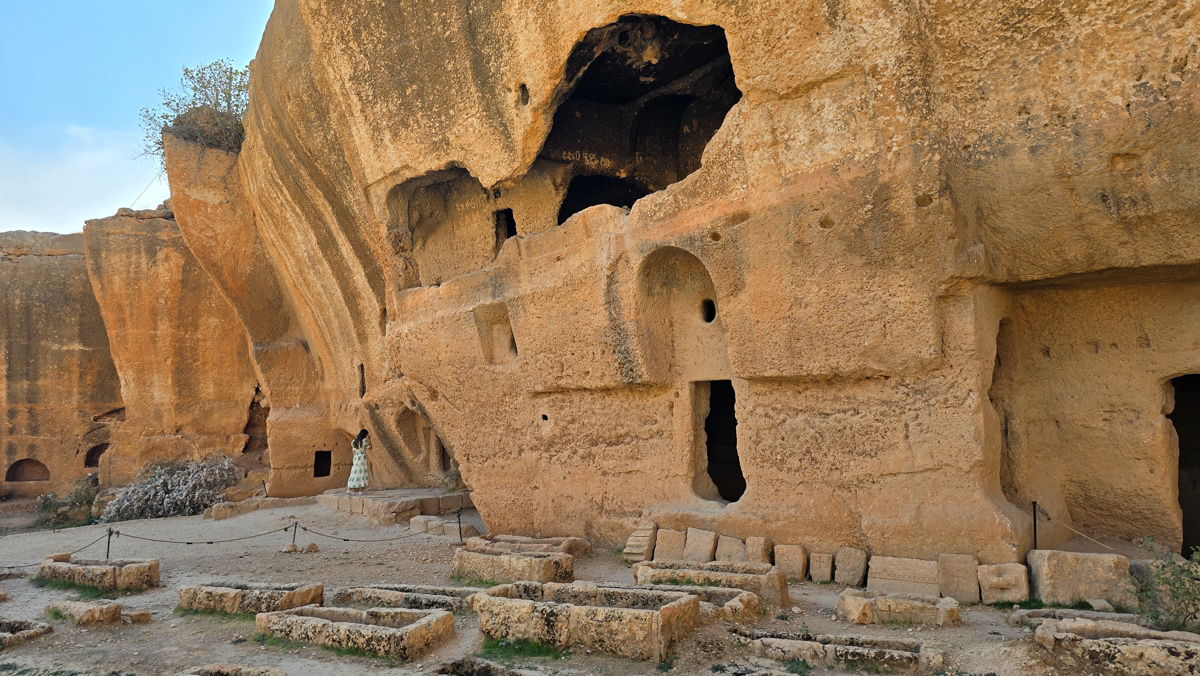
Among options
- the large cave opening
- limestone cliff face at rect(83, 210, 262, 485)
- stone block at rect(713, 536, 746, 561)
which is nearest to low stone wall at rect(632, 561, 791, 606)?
stone block at rect(713, 536, 746, 561)

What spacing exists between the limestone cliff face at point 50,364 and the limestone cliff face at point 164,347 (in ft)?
5.23

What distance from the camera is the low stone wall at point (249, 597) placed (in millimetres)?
5938

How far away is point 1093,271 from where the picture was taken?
225 inches

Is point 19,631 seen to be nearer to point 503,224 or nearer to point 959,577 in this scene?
point 503,224

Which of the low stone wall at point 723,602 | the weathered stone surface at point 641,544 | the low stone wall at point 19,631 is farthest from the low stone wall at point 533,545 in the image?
the low stone wall at point 19,631

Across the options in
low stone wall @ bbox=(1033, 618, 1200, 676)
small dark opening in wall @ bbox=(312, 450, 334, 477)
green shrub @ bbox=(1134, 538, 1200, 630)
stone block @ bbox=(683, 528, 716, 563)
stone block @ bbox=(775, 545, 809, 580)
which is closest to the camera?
low stone wall @ bbox=(1033, 618, 1200, 676)

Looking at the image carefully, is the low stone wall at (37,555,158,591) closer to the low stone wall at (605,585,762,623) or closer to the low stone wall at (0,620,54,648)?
the low stone wall at (0,620,54,648)

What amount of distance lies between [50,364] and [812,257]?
1694cm

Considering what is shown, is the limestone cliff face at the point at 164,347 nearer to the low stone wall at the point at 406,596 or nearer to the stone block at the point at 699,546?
the low stone wall at the point at 406,596

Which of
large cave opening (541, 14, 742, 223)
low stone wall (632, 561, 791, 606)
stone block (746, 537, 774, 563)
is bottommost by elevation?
low stone wall (632, 561, 791, 606)

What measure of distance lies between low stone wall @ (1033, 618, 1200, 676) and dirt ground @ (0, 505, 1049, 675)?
15 centimetres

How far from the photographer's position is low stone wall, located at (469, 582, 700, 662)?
178 inches

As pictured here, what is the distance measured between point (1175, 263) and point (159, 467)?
53.3 feet

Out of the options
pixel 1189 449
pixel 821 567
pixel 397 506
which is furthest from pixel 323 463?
pixel 1189 449
